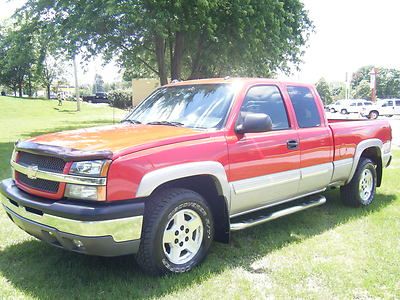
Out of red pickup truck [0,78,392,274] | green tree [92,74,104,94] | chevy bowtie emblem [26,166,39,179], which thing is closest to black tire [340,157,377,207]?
red pickup truck [0,78,392,274]

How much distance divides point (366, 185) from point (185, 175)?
3.89 meters

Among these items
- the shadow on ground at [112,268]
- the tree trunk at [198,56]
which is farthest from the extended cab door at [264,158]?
the tree trunk at [198,56]

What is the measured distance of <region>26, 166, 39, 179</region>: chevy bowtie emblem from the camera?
390cm

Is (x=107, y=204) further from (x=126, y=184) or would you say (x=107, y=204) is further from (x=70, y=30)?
(x=70, y=30)

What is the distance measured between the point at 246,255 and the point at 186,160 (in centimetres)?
136

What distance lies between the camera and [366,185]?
22.1 ft

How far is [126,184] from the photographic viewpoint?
3572mm

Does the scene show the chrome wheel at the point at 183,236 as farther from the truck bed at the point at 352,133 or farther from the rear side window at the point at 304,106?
the truck bed at the point at 352,133

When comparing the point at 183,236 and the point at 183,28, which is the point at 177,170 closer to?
the point at 183,236

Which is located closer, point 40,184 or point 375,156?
point 40,184

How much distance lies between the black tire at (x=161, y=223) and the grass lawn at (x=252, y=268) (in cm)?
10

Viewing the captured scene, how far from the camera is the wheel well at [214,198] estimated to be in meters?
4.30

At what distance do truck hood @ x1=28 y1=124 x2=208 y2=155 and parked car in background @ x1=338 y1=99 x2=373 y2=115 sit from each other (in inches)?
1608

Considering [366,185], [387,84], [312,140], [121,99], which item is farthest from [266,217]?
[387,84]
